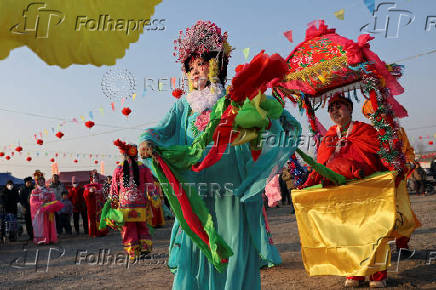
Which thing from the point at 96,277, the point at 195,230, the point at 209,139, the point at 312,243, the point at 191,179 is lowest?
the point at 96,277

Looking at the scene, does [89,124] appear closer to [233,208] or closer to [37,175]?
[37,175]

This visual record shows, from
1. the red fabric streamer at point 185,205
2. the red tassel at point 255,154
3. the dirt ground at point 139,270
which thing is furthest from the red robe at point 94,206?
the red tassel at point 255,154

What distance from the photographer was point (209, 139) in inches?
103

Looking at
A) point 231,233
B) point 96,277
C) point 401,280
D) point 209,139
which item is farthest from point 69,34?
point 96,277

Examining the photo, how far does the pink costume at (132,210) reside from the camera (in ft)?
23.1

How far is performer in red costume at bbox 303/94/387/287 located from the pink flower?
199 cm

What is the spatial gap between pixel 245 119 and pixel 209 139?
0.32m

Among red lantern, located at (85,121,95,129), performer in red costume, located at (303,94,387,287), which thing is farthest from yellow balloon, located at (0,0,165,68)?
red lantern, located at (85,121,95,129)

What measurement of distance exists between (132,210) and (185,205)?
462cm

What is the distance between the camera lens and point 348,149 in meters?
4.70

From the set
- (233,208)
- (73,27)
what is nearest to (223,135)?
(233,208)

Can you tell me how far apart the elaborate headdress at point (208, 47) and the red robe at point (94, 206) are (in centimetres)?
917

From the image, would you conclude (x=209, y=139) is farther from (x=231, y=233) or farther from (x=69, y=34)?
(x=69, y=34)

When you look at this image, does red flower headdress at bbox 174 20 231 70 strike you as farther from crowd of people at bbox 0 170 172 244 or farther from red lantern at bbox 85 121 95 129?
red lantern at bbox 85 121 95 129
